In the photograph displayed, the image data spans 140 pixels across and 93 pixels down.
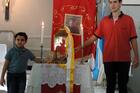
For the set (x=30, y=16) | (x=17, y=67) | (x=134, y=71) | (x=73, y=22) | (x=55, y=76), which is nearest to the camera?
(x=55, y=76)

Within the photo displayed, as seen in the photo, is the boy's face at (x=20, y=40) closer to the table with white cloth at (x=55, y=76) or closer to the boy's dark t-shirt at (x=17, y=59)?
the boy's dark t-shirt at (x=17, y=59)

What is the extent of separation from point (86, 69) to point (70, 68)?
0.19 m

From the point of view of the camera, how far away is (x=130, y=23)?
3363 millimetres

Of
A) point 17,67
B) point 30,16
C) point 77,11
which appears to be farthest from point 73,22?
point 30,16

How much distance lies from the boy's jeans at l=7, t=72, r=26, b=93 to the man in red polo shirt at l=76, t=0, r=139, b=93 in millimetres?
948

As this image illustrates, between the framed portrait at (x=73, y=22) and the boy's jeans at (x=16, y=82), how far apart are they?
3.75 ft

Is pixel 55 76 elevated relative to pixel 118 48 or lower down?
lower down

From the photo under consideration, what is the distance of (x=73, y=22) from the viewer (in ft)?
15.6

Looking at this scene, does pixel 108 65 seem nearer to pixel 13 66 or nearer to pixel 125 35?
pixel 125 35

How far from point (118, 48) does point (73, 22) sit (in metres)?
1.50

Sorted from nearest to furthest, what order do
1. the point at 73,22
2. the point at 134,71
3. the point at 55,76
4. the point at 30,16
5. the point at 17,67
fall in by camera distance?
the point at 55,76, the point at 17,67, the point at 73,22, the point at 134,71, the point at 30,16

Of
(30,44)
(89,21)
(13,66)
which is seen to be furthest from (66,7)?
(13,66)

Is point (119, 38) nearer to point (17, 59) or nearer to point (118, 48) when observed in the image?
point (118, 48)

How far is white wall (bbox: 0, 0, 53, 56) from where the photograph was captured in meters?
6.64
